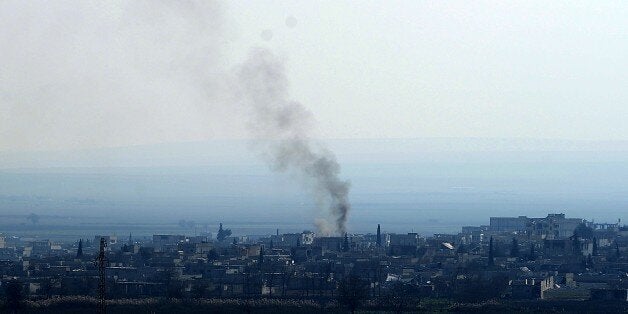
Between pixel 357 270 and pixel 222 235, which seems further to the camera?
pixel 222 235

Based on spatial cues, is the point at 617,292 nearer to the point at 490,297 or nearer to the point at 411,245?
the point at 490,297

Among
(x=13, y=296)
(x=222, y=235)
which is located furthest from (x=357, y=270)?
(x=222, y=235)

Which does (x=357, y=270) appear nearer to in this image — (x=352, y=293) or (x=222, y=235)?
(x=352, y=293)

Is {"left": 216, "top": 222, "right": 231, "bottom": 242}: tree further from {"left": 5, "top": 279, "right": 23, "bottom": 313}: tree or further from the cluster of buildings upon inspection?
{"left": 5, "top": 279, "right": 23, "bottom": 313}: tree

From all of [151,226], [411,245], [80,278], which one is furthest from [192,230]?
[80,278]

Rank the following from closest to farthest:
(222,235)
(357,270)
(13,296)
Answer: (13,296)
(357,270)
(222,235)

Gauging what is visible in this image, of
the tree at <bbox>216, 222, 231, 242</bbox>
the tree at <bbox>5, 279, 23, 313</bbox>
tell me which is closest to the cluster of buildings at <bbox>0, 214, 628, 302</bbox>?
the tree at <bbox>5, 279, 23, 313</bbox>

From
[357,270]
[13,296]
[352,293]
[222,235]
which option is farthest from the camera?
[222,235]
